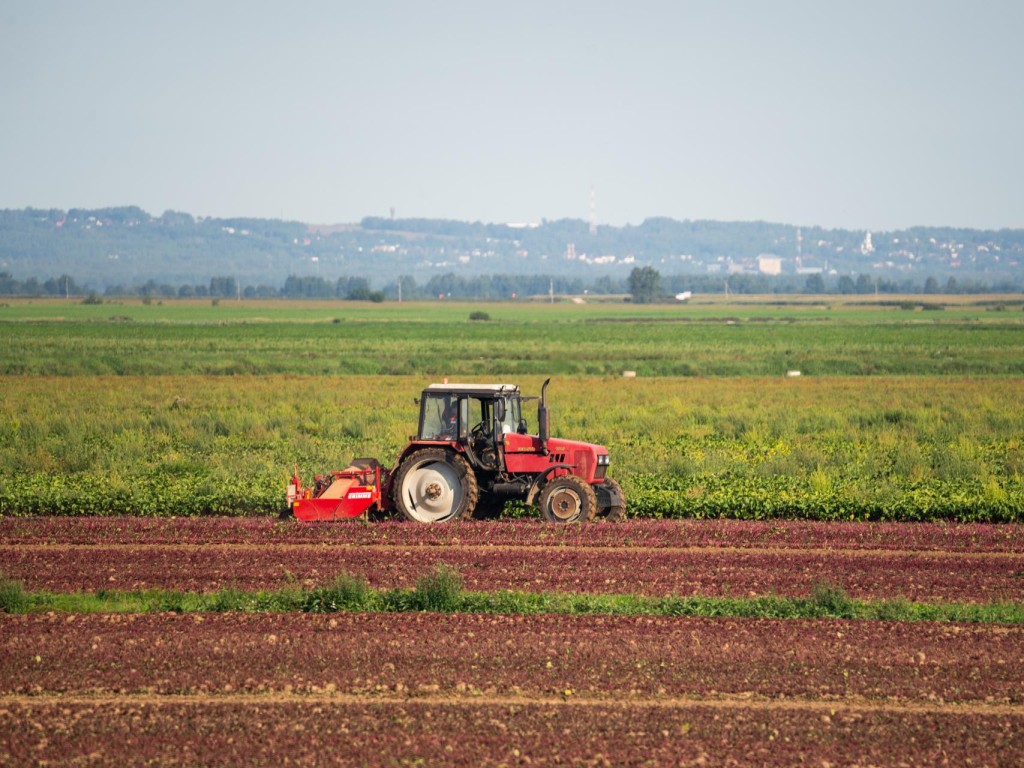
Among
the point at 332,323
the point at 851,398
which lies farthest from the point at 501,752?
the point at 332,323

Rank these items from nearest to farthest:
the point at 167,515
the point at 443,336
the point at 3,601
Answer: the point at 3,601, the point at 167,515, the point at 443,336

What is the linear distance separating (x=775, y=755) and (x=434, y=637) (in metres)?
3.93

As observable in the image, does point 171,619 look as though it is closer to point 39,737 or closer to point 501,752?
point 39,737

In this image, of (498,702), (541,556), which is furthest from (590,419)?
(498,702)

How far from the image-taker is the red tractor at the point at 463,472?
17969 mm

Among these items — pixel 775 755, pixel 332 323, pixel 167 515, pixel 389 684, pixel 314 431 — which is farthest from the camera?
pixel 332 323

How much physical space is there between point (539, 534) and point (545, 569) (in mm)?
1917

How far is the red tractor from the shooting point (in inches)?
707

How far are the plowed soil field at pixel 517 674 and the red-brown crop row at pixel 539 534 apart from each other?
912mm

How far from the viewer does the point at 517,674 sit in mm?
11211

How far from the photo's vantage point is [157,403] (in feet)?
127

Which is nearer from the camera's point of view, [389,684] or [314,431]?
[389,684]

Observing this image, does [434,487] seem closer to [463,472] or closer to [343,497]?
[463,472]

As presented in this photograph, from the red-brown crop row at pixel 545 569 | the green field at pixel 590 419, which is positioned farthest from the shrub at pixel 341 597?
the green field at pixel 590 419
